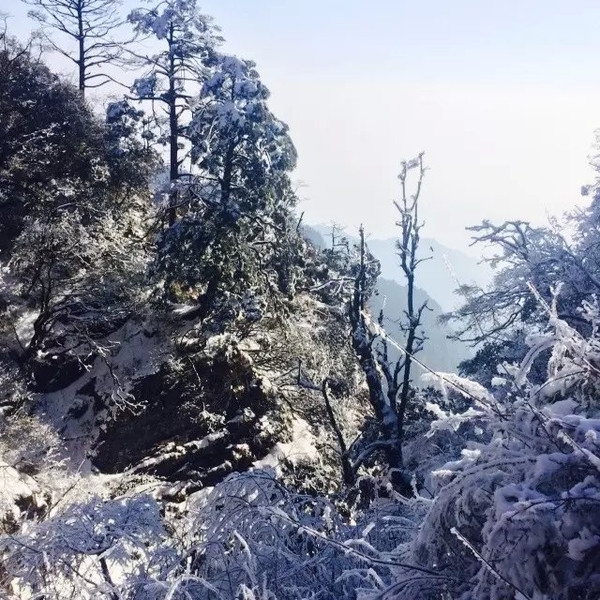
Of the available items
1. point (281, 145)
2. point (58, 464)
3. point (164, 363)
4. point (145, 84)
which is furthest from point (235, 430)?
point (145, 84)

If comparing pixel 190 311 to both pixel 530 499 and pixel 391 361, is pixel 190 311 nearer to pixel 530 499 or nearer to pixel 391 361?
pixel 391 361

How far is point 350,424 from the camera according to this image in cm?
1692

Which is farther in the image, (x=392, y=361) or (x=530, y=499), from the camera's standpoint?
(x=392, y=361)

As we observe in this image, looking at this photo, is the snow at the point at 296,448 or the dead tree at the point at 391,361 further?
the snow at the point at 296,448

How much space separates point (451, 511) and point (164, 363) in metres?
12.4

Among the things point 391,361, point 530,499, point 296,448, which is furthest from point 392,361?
point 530,499

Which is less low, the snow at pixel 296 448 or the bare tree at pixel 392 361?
the bare tree at pixel 392 361

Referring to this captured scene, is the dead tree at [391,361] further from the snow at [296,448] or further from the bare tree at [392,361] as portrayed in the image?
the snow at [296,448]

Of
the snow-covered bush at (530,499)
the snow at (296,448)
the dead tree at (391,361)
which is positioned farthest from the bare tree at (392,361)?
the snow-covered bush at (530,499)

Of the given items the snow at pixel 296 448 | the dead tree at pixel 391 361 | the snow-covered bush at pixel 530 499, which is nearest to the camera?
the snow-covered bush at pixel 530 499

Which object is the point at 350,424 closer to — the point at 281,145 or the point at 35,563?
the point at 281,145

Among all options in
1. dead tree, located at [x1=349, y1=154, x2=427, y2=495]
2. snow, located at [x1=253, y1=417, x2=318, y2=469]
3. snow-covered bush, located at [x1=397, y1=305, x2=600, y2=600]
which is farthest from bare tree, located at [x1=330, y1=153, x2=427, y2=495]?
→ snow-covered bush, located at [x1=397, y1=305, x2=600, y2=600]

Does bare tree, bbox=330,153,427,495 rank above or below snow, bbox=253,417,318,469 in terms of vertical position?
above

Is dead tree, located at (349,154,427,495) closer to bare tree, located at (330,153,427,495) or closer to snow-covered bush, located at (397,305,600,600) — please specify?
bare tree, located at (330,153,427,495)
